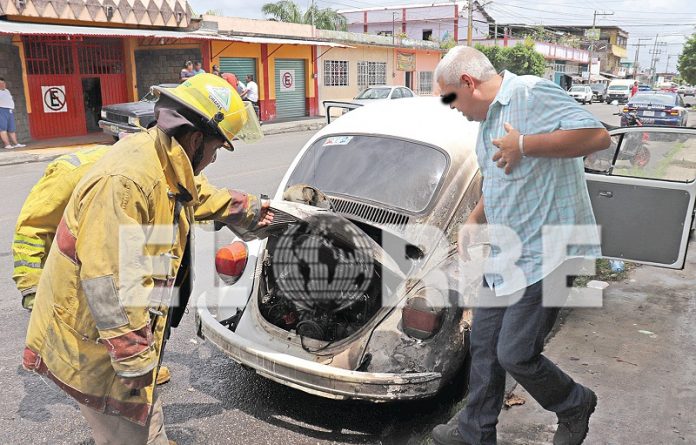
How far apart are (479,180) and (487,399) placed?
1591 mm

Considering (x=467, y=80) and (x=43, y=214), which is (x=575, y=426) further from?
(x=43, y=214)

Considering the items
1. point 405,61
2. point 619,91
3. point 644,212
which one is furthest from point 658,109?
point 619,91

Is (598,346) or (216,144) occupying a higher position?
(216,144)

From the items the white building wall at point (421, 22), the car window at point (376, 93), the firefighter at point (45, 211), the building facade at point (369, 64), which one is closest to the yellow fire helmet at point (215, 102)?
the firefighter at point (45, 211)

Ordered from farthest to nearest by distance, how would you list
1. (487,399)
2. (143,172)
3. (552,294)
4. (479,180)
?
(479,180) → (487,399) → (552,294) → (143,172)

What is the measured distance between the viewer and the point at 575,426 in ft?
9.14

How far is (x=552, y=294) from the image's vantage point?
2617 millimetres

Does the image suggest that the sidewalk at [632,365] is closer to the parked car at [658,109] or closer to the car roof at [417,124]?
the car roof at [417,124]

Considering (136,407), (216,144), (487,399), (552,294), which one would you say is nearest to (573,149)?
(552,294)

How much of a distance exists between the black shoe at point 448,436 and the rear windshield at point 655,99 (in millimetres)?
21048

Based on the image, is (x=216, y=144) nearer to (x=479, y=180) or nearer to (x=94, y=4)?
(x=479, y=180)

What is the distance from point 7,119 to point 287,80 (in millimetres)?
12267

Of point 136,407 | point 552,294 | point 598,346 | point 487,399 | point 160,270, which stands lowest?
point 598,346

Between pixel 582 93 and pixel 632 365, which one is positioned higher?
pixel 582 93
